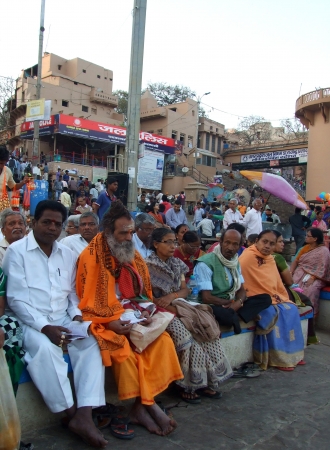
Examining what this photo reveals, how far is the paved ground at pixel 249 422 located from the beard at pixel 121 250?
1166 mm

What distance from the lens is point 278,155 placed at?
35.2 m

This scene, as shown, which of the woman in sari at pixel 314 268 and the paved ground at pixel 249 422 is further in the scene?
the woman in sari at pixel 314 268

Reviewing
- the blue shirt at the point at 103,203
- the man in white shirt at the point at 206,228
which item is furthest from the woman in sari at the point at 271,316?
the man in white shirt at the point at 206,228

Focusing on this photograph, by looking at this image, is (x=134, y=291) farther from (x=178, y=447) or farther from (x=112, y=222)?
(x=178, y=447)

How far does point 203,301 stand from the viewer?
3734 millimetres

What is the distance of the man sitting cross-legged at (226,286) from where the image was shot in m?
3.71

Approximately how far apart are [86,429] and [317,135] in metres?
23.2

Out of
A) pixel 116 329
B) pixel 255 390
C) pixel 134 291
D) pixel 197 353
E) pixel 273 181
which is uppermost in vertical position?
pixel 273 181

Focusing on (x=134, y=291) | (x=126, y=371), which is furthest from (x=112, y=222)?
(x=126, y=371)

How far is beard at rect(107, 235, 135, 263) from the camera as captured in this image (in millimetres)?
3020

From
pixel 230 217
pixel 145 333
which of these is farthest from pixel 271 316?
pixel 230 217

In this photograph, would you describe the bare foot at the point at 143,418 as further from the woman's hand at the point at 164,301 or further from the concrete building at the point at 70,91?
the concrete building at the point at 70,91

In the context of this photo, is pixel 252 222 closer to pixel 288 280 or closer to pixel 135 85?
pixel 135 85

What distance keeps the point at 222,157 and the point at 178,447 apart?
4042cm
